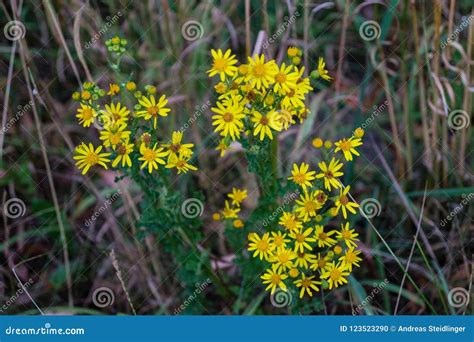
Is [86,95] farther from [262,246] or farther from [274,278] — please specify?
[274,278]

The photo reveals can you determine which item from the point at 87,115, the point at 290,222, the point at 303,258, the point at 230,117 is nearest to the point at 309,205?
the point at 290,222

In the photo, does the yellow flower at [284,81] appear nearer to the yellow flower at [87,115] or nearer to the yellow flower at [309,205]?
the yellow flower at [309,205]

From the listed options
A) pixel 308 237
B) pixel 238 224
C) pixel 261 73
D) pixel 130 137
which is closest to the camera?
pixel 261 73

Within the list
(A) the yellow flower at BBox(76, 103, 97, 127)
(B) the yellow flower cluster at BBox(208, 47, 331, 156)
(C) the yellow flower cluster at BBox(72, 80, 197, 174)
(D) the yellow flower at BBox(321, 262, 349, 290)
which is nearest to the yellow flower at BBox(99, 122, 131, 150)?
(C) the yellow flower cluster at BBox(72, 80, 197, 174)

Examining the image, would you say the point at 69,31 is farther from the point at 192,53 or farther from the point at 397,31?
the point at 397,31

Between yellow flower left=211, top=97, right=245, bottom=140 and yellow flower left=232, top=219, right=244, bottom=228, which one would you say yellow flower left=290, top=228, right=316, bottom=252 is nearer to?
yellow flower left=232, top=219, right=244, bottom=228

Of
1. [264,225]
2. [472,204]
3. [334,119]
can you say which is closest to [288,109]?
[264,225]
